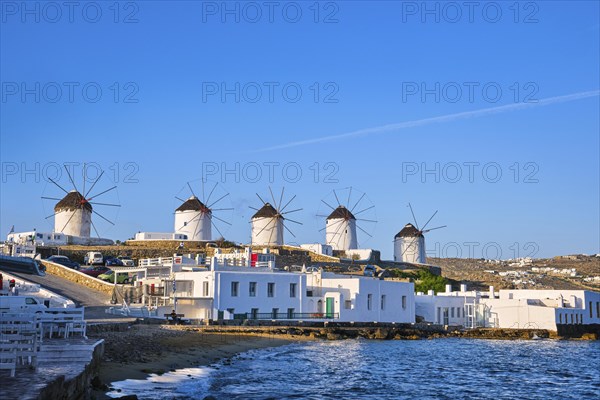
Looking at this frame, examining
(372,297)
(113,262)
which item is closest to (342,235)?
(113,262)

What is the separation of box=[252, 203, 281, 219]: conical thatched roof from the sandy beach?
62347 millimetres

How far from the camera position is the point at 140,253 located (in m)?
79.1

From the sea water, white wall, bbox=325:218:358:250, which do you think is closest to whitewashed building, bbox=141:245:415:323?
the sea water

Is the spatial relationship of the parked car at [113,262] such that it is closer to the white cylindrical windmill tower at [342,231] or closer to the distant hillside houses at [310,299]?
the distant hillside houses at [310,299]

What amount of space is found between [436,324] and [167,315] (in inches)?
1180

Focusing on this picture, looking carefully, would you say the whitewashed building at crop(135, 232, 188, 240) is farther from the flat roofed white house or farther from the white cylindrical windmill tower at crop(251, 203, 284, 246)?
the flat roofed white house

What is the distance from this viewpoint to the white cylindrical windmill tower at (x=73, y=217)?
89688 mm

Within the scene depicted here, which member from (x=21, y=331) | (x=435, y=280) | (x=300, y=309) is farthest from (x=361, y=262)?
(x=21, y=331)

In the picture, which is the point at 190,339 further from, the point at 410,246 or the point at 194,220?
the point at 410,246

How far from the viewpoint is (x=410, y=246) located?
112 meters

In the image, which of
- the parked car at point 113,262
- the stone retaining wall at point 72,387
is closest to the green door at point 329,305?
the parked car at point 113,262

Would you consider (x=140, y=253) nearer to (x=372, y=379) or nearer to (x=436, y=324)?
(x=436, y=324)

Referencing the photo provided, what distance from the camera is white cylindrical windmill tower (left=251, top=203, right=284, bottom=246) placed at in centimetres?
10438

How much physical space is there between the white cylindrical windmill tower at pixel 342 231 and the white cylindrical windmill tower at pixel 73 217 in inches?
1487
